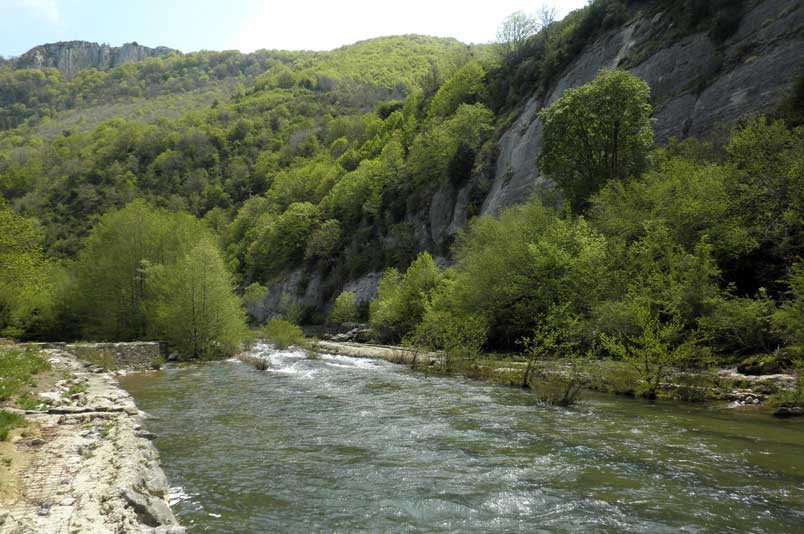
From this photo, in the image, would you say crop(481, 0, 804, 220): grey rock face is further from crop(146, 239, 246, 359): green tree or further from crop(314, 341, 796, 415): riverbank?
crop(146, 239, 246, 359): green tree

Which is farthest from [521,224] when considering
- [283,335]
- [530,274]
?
[283,335]

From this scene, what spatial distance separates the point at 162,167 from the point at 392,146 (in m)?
83.5

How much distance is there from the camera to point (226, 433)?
44.7 feet

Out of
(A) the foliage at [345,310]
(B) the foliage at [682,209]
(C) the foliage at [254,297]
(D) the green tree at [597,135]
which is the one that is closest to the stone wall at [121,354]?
(B) the foliage at [682,209]

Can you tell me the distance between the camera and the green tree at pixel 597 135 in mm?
34938

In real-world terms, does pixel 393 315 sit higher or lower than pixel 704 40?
lower

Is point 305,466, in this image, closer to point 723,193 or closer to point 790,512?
point 790,512

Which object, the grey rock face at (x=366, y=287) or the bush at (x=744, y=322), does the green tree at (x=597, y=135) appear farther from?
the grey rock face at (x=366, y=287)

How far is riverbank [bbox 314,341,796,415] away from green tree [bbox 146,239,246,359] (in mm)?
17300

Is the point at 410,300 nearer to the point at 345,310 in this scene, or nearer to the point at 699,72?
the point at 345,310

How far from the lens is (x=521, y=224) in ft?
109

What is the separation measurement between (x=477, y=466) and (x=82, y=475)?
311 inches

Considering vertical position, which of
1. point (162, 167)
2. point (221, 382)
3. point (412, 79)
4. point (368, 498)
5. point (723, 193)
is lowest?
point (221, 382)

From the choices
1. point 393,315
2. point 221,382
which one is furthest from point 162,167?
point 221,382
